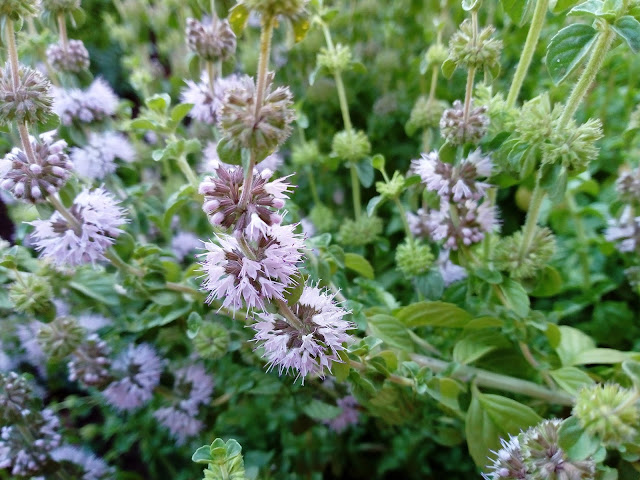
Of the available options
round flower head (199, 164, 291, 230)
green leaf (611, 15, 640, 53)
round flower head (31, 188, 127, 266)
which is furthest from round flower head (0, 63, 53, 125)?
green leaf (611, 15, 640, 53)

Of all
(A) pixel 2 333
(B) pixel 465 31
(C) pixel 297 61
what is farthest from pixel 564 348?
(A) pixel 2 333

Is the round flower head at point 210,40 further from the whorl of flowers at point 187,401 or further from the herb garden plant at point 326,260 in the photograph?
the whorl of flowers at point 187,401

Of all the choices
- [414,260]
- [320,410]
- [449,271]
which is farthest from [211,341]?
[449,271]

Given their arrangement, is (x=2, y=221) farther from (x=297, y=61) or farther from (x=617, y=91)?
(x=617, y=91)

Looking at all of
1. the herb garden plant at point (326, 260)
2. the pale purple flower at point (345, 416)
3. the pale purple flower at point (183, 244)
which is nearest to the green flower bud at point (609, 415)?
the herb garden plant at point (326, 260)

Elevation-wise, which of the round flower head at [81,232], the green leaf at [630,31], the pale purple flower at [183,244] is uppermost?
the green leaf at [630,31]

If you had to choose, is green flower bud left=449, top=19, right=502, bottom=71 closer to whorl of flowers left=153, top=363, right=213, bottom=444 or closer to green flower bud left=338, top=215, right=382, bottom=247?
green flower bud left=338, top=215, right=382, bottom=247
